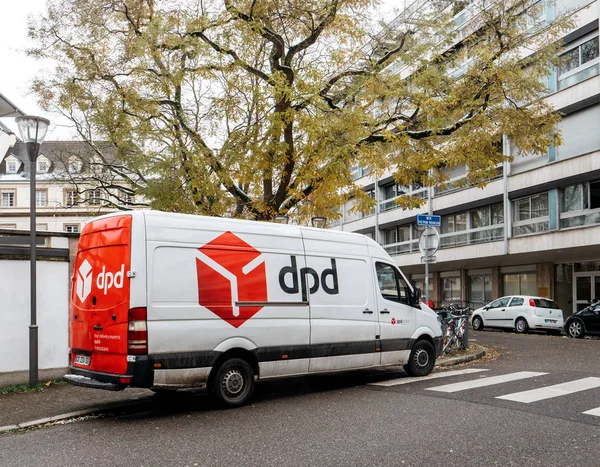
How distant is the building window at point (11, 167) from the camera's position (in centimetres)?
7362

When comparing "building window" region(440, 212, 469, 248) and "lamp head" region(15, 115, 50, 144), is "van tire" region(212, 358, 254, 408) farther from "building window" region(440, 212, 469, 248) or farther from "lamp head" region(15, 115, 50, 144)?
"building window" region(440, 212, 469, 248)

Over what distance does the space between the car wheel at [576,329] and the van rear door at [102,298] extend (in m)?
17.6

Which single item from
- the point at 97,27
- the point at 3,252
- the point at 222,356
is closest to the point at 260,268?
the point at 222,356

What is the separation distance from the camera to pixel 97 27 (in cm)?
1633

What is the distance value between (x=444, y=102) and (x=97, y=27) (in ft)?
29.5

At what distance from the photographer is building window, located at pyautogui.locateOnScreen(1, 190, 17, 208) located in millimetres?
72250

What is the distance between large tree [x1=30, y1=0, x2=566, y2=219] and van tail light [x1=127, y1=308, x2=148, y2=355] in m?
6.92

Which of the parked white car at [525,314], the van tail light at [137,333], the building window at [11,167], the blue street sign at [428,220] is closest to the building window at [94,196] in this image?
the blue street sign at [428,220]

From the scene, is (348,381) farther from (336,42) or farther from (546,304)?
(546,304)

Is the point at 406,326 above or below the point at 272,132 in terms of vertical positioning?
below

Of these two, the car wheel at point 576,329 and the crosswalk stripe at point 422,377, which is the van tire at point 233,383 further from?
the car wheel at point 576,329

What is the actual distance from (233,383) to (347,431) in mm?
2113

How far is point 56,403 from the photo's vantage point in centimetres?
866

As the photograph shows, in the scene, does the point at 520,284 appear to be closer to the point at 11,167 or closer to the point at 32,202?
the point at 32,202
